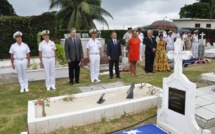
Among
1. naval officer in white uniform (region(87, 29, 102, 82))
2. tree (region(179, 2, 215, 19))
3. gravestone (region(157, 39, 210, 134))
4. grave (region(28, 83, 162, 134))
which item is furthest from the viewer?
tree (region(179, 2, 215, 19))

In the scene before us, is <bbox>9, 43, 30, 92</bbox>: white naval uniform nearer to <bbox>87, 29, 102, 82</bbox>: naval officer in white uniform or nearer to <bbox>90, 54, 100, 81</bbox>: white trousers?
<bbox>87, 29, 102, 82</bbox>: naval officer in white uniform

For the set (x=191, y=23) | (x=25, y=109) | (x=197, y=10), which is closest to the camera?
(x=25, y=109)

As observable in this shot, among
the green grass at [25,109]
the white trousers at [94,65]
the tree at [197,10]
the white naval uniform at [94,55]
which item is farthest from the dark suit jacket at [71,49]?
the tree at [197,10]

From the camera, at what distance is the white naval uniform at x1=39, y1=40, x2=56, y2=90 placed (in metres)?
6.46

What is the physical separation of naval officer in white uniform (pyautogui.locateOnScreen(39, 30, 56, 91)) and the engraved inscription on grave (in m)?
3.84

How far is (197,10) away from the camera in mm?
36688

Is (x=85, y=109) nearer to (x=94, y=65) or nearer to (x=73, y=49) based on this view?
(x=73, y=49)

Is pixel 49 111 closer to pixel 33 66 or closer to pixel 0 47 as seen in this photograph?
pixel 33 66

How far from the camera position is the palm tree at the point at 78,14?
22594 mm

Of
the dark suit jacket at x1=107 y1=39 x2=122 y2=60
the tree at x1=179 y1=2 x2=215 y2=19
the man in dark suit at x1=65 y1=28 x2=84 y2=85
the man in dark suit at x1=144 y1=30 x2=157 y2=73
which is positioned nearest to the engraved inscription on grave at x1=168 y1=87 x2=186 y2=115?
the man in dark suit at x1=65 y1=28 x2=84 y2=85

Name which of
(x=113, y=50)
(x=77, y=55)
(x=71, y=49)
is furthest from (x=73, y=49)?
(x=113, y=50)

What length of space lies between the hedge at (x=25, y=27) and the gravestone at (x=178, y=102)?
38.0ft

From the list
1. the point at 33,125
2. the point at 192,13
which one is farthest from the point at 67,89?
the point at 192,13

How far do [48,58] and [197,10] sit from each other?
116ft
